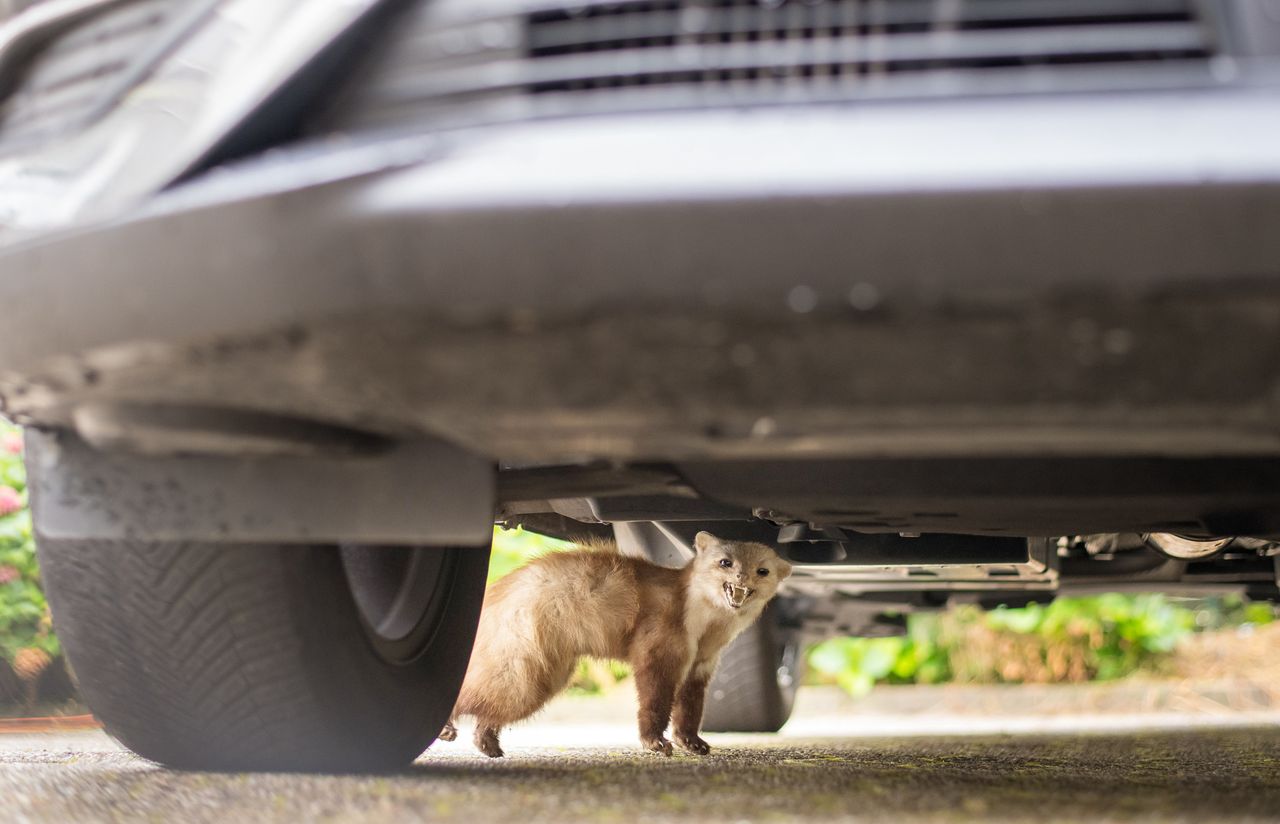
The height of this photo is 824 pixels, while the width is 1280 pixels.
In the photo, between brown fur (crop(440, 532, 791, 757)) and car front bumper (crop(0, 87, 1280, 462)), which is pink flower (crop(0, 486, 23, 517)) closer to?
brown fur (crop(440, 532, 791, 757))

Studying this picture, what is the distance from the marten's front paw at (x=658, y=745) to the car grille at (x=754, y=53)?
2346 millimetres

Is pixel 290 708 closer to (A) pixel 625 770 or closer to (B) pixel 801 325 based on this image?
(A) pixel 625 770

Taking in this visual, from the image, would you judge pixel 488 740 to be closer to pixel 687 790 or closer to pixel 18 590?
pixel 687 790

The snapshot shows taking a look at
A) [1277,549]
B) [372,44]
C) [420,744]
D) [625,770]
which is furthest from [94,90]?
[1277,549]

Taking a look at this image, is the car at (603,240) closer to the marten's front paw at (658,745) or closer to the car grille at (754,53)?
the car grille at (754,53)

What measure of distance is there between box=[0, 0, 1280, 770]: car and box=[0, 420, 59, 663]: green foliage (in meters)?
4.63

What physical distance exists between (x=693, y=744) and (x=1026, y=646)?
5035 mm

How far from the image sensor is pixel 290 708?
6.12 ft

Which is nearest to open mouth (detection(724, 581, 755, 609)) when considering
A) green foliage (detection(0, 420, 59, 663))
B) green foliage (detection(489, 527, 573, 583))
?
green foliage (detection(0, 420, 59, 663))

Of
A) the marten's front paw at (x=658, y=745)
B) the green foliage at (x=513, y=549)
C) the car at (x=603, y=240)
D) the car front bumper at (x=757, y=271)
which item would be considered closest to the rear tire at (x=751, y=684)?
the marten's front paw at (x=658, y=745)

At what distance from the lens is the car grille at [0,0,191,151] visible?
3.96 feet

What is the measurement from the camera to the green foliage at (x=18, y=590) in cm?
543

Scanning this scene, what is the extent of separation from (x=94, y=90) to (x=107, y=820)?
0.87 m

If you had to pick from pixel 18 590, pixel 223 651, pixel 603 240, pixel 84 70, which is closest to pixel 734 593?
pixel 223 651
